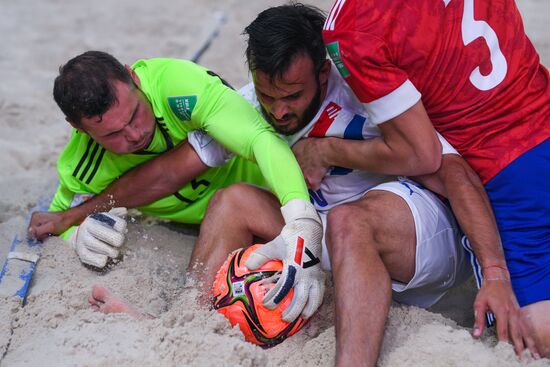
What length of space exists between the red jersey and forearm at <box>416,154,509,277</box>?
0.09 metres

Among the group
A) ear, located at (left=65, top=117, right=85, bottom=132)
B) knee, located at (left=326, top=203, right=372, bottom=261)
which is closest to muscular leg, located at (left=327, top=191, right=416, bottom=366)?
knee, located at (left=326, top=203, right=372, bottom=261)

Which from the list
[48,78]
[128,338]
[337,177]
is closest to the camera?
[128,338]

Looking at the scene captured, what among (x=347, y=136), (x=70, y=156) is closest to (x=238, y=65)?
(x=70, y=156)

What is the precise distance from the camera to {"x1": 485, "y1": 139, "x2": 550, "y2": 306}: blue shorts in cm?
249

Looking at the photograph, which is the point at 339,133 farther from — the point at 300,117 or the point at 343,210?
the point at 343,210

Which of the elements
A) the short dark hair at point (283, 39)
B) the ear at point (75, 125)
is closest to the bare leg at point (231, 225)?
the short dark hair at point (283, 39)

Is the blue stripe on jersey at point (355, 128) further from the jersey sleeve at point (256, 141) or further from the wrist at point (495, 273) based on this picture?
the wrist at point (495, 273)

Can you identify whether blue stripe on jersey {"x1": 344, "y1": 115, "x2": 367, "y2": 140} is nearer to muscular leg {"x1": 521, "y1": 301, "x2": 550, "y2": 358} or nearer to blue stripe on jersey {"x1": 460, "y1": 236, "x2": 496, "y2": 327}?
blue stripe on jersey {"x1": 460, "y1": 236, "x2": 496, "y2": 327}

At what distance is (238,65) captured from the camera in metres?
5.24

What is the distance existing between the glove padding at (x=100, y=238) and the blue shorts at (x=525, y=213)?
1.50 metres

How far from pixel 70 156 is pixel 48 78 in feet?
7.06

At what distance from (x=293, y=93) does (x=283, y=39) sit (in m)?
0.21

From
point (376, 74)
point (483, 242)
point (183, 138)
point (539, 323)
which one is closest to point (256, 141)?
point (183, 138)

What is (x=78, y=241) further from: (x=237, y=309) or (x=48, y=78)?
(x=48, y=78)
